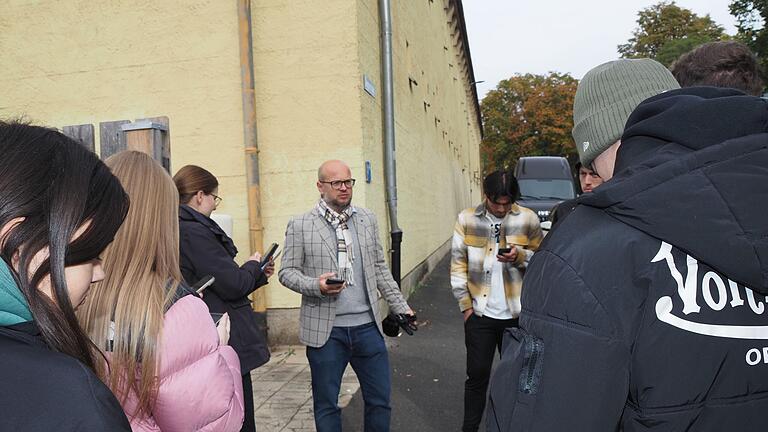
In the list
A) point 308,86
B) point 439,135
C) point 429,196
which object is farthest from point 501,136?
point 308,86

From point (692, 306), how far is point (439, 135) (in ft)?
44.8

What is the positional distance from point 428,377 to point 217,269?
3.00 metres

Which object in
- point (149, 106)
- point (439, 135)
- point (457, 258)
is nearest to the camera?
point (457, 258)

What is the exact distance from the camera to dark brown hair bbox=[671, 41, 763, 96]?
2.10m

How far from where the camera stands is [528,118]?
37.8m

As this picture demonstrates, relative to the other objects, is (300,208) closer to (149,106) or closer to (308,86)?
(308,86)

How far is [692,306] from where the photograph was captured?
1023 millimetres

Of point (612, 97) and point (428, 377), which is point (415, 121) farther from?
point (612, 97)

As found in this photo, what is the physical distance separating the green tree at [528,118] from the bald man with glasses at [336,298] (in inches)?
1281

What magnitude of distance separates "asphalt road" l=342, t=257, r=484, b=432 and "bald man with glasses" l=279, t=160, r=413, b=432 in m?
0.80

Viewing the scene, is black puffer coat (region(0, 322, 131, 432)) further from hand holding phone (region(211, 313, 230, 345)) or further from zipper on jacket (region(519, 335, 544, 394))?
hand holding phone (region(211, 313, 230, 345))

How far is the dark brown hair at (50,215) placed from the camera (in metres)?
0.93

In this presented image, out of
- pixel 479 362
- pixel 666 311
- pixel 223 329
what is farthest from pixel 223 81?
pixel 666 311

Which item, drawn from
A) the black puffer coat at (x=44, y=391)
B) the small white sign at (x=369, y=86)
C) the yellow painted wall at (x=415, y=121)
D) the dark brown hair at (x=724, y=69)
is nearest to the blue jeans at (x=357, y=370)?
the dark brown hair at (x=724, y=69)
